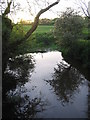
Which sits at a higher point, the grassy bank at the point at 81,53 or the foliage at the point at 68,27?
the foliage at the point at 68,27

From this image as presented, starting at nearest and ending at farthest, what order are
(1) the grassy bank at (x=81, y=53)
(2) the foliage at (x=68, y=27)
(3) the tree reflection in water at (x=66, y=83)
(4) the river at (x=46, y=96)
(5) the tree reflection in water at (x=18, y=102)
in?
(5) the tree reflection in water at (x=18, y=102) < (4) the river at (x=46, y=96) < (3) the tree reflection in water at (x=66, y=83) < (1) the grassy bank at (x=81, y=53) < (2) the foliage at (x=68, y=27)

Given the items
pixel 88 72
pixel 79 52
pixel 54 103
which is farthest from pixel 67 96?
pixel 79 52

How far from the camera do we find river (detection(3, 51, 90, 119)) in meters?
7.08

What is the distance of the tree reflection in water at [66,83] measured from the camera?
29.4 feet

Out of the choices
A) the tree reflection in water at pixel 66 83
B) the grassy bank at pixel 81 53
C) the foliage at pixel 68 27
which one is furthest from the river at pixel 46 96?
the foliage at pixel 68 27

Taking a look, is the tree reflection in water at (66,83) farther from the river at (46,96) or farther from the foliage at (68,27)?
the foliage at (68,27)

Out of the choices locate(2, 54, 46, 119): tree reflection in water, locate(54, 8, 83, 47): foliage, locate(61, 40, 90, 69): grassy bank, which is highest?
locate(54, 8, 83, 47): foliage

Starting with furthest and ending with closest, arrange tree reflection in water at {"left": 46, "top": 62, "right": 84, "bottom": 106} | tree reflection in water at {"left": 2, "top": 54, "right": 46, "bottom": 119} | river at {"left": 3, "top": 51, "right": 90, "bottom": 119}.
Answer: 1. tree reflection in water at {"left": 46, "top": 62, "right": 84, "bottom": 106}
2. river at {"left": 3, "top": 51, "right": 90, "bottom": 119}
3. tree reflection in water at {"left": 2, "top": 54, "right": 46, "bottom": 119}

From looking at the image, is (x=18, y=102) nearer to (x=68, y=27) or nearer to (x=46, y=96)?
(x=46, y=96)

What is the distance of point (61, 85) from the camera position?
34.9ft

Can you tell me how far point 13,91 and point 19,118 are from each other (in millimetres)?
2961

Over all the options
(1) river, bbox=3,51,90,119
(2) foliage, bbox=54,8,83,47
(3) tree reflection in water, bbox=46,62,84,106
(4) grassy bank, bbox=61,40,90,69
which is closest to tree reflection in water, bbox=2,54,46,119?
(1) river, bbox=3,51,90,119

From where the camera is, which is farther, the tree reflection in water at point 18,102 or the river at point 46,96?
the river at point 46,96

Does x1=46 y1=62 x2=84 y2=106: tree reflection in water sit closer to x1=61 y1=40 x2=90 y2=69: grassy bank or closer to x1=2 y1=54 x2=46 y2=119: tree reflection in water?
x1=61 y1=40 x2=90 y2=69: grassy bank
